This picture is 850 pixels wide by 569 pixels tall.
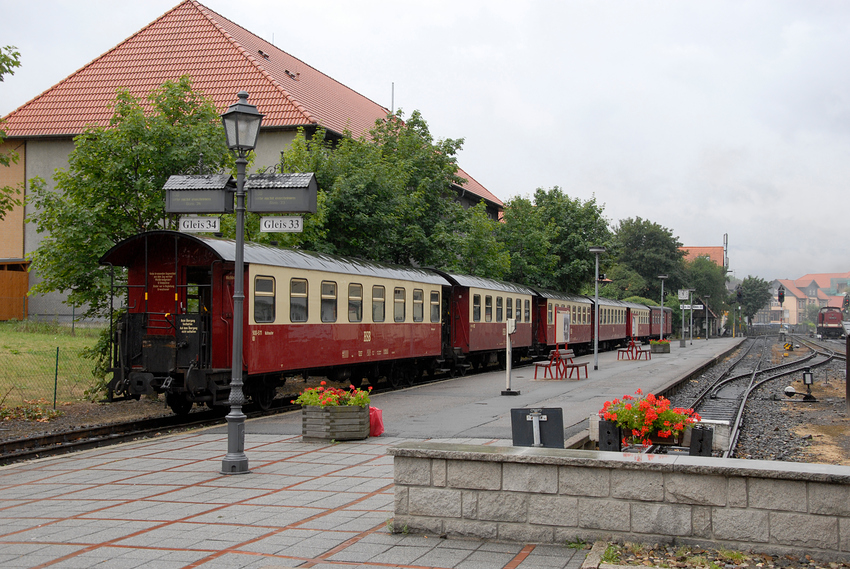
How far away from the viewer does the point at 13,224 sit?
112ft

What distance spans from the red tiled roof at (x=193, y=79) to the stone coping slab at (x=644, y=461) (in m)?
26.1

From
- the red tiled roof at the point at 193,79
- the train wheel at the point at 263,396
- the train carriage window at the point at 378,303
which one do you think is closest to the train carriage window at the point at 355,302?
the train carriage window at the point at 378,303

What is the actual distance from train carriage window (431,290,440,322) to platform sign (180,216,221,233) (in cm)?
1307

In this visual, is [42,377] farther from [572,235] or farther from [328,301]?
[572,235]

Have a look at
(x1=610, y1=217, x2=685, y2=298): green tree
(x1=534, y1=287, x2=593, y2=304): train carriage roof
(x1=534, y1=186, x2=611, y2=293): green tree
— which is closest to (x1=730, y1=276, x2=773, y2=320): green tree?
(x1=610, y1=217, x2=685, y2=298): green tree

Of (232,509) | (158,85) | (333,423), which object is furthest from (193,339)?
(158,85)

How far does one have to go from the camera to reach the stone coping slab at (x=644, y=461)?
5.16 m

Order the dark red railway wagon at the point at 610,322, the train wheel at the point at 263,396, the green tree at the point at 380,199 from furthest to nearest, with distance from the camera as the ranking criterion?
1. the dark red railway wagon at the point at 610,322
2. the green tree at the point at 380,199
3. the train wheel at the point at 263,396

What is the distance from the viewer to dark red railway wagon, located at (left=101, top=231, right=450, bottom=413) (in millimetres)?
13461

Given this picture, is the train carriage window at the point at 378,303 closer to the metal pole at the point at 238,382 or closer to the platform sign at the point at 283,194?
the platform sign at the point at 283,194

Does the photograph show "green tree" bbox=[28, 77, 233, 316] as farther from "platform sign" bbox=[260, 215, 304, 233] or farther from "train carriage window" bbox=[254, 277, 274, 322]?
"platform sign" bbox=[260, 215, 304, 233]

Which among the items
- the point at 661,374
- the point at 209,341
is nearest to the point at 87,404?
the point at 209,341

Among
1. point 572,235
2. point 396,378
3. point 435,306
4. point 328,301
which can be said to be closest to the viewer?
point 328,301

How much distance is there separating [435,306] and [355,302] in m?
5.39
